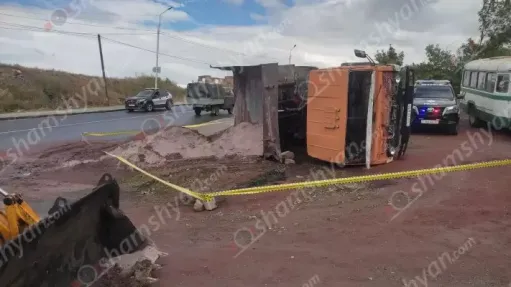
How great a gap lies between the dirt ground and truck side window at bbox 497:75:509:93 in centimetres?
637

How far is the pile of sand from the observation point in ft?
35.0

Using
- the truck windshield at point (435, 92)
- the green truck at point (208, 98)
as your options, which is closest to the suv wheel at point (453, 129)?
the truck windshield at point (435, 92)

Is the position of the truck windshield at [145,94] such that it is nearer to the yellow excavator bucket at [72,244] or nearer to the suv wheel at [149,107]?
the suv wheel at [149,107]

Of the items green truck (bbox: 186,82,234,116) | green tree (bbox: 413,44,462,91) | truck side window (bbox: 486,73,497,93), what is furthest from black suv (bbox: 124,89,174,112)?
truck side window (bbox: 486,73,497,93)

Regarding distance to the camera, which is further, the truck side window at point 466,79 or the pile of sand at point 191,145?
the truck side window at point 466,79

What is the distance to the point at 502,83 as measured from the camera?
1495 centimetres

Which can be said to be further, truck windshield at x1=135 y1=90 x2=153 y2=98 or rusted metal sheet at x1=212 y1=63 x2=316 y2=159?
truck windshield at x1=135 y1=90 x2=153 y2=98

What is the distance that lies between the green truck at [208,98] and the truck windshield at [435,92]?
53.8 ft

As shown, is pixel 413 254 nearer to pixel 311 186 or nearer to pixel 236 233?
pixel 236 233

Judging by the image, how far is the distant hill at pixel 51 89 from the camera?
125 ft

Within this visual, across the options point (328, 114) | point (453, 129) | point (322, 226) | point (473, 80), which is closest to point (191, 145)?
point (328, 114)

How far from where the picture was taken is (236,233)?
609 cm

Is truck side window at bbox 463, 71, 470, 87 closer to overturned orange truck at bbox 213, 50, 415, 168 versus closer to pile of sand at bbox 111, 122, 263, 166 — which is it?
overturned orange truck at bbox 213, 50, 415, 168

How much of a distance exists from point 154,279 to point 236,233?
5.53 feet
